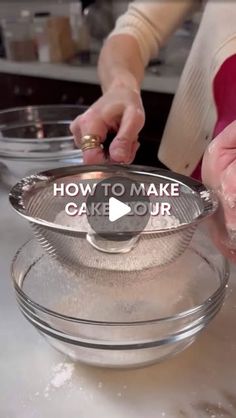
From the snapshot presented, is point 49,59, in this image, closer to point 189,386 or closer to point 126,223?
point 126,223

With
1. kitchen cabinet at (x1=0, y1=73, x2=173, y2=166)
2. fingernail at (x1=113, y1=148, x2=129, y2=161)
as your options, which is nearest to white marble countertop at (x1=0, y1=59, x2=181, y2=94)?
kitchen cabinet at (x1=0, y1=73, x2=173, y2=166)

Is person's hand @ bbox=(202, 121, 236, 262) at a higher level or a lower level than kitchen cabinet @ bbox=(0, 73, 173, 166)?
higher

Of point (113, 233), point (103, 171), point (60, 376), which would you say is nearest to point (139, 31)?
point (103, 171)

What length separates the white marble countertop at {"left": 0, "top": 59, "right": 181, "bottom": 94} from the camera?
1.44 m

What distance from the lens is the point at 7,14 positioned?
212 cm

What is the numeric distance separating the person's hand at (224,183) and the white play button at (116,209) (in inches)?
3.5

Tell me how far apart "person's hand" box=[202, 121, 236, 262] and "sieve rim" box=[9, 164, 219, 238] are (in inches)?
0.4

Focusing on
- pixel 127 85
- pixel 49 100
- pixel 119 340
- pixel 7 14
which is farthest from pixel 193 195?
pixel 7 14

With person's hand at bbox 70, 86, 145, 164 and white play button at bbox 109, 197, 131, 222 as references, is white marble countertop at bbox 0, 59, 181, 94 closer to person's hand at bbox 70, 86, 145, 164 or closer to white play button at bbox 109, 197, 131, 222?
person's hand at bbox 70, 86, 145, 164

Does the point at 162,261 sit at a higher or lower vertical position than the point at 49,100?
higher

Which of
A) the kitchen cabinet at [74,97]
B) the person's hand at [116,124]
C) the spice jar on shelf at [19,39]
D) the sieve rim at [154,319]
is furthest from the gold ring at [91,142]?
the spice jar on shelf at [19,39]

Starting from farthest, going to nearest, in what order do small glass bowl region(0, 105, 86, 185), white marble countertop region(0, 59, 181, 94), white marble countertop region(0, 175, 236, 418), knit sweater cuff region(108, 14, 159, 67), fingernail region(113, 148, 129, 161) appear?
white marble countertop region(0, 59, 181, 94)
knit sweater cuff region(108, 14, 159, 67)
small glass bowl region(0, 105, 86, 185)
fingernail region(113, 148, 129, 161)
white marble countertop region(0, 175, 236, 418)

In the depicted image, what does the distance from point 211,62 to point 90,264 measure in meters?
0.49

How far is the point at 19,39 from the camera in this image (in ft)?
6.07
